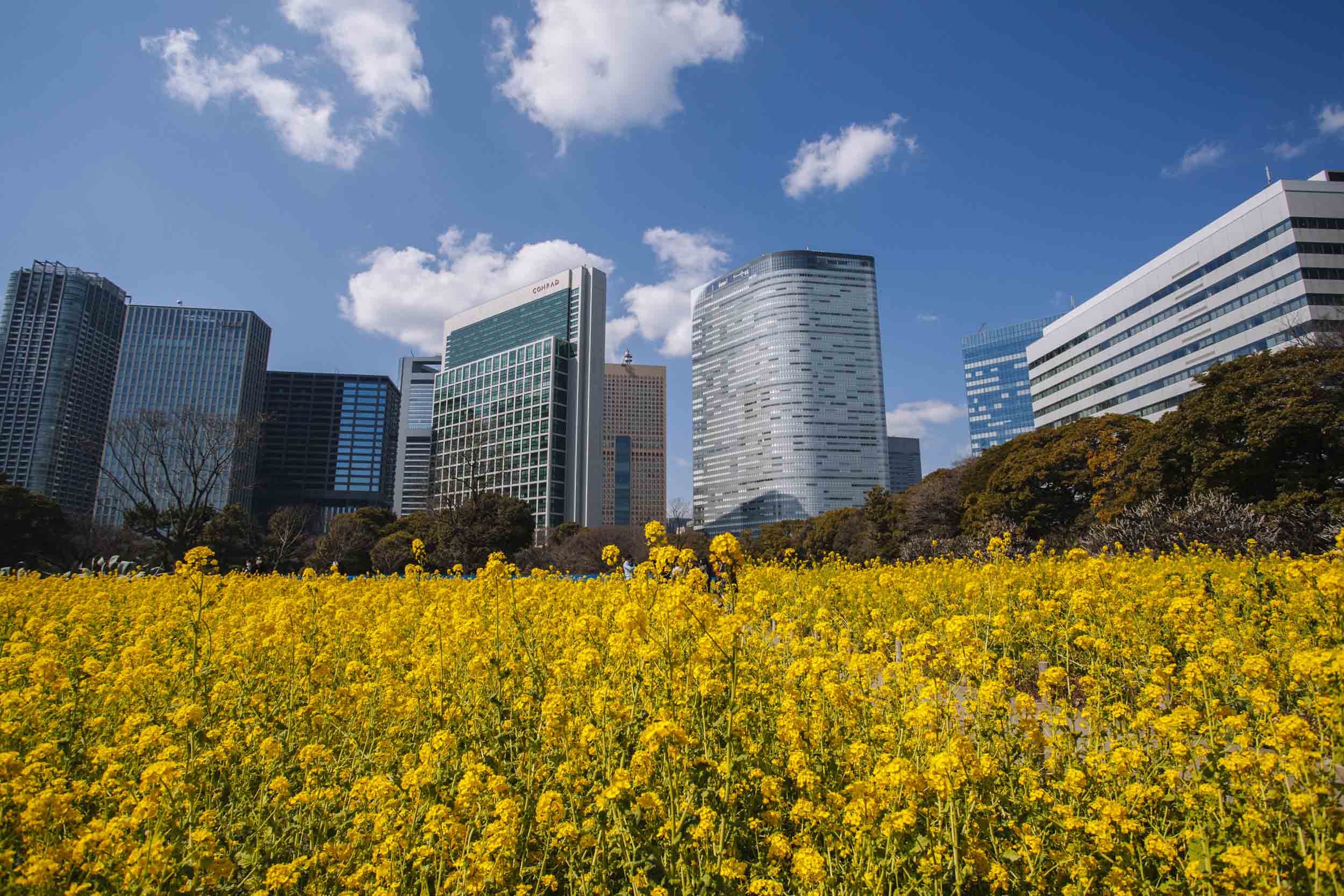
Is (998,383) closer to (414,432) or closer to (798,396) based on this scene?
(798,396)

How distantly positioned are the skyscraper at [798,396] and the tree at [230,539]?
90161 millimetres

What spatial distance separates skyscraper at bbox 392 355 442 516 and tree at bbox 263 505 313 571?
7664 cm

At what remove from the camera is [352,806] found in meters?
2.50

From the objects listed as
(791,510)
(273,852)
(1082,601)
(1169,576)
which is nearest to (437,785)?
(273,852)

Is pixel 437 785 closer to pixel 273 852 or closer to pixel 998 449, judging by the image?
pixel 273 852

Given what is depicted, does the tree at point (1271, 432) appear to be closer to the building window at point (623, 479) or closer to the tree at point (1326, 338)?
the tree at point (1326, 338)

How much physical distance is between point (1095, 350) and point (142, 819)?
73.3 metres

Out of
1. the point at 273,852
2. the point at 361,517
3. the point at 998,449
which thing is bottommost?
the point at 273,852

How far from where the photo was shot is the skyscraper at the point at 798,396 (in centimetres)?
11531

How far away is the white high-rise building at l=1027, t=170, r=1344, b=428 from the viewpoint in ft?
131

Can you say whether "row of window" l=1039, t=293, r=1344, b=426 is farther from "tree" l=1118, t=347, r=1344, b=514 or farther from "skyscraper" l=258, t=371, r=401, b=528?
"skyscraper" l=258, t=371, r=401, b=528

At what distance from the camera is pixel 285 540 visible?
1125 inches

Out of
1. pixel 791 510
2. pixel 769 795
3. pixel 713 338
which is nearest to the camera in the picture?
pixel 769 795

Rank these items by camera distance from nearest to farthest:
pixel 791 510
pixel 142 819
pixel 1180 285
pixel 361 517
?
pixel 142 819
pixel 361 517
pixel 1180 285
pixel 791 510
